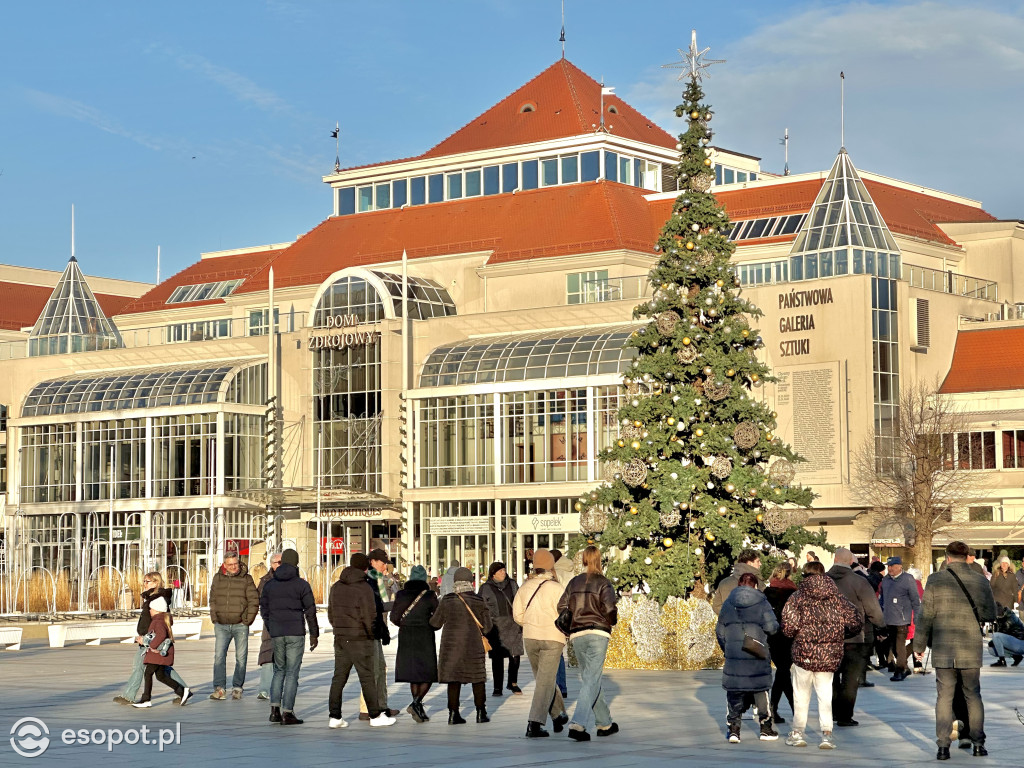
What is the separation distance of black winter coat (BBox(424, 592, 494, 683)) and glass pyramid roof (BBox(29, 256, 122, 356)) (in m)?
62.9

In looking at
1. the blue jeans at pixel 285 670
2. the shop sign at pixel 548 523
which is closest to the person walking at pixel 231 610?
the blue jeans at pixel 285 670

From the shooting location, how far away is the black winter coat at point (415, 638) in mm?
17531

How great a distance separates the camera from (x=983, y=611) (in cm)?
1484

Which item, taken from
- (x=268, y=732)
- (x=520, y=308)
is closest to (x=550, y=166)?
(x=520, y=308)

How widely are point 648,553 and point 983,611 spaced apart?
37.8ft

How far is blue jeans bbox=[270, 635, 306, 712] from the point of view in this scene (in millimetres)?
17594

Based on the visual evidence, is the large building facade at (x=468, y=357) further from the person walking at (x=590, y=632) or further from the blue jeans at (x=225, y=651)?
the person walking at (x=590, y=632)

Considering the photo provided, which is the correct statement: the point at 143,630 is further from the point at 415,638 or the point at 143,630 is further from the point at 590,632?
the point at 590,632

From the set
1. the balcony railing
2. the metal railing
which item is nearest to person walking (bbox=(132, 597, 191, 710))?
the balcony railing

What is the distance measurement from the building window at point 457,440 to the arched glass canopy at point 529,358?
2.79 feet

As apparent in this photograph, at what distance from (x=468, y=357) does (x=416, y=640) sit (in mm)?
44864

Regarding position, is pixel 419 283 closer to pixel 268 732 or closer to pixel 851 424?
pixel 851 424

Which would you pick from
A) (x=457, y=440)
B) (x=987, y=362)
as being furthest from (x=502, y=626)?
(x=987, y=362)

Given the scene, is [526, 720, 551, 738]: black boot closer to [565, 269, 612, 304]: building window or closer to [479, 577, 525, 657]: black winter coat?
[479, 577, 525, 657]: black winter coat
